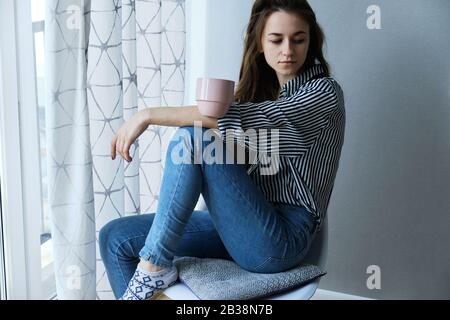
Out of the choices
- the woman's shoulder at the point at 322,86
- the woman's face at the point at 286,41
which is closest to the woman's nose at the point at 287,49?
the woman's face at the point at 286,41

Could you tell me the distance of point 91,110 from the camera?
99 centimetres

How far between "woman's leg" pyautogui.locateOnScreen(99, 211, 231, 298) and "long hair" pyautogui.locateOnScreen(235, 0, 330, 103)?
12.8 inches

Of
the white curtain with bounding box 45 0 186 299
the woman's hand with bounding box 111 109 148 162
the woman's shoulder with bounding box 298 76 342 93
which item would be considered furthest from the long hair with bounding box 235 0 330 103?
the woman's hand with bounding box 111 109 148 162

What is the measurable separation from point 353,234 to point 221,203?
27.6 inches

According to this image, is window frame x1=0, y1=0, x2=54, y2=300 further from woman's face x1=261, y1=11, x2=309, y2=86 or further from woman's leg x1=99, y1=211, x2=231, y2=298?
woman's face x1=261, y1=11, x2=309, y2=86

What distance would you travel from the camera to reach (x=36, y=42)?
3.43ft

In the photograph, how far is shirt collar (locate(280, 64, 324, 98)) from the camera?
0.91 metres

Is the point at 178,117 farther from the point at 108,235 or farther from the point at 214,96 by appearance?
the point at 108,235

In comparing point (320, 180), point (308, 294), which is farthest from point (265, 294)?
point (320, 180)

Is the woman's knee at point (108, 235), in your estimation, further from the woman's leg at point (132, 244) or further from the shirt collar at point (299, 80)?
the shirt collar at point (299, 80)

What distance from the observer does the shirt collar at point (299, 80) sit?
2.97ft
